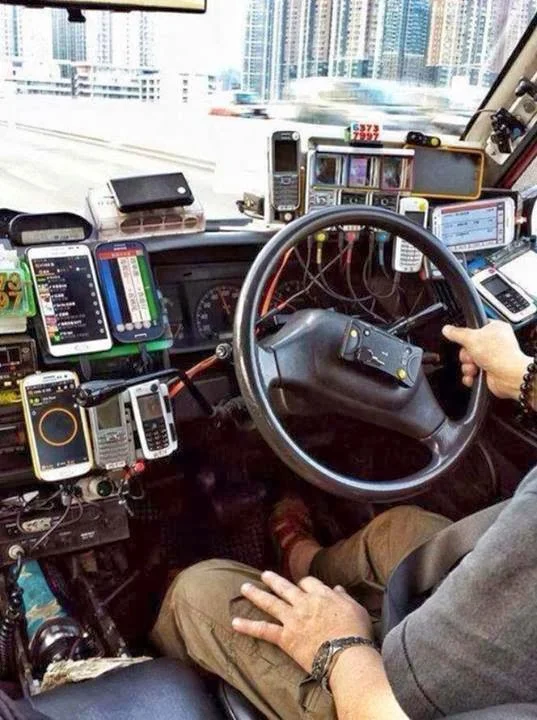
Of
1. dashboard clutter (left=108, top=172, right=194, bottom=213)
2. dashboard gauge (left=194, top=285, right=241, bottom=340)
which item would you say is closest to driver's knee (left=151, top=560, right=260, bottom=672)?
dashboard gauge (left=194, top=285, right=241, bottom=340)

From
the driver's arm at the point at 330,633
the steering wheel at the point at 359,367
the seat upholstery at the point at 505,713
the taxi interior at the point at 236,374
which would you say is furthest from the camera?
the taxi interior at the point at 236,374

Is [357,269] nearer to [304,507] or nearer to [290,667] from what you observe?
[304,507]

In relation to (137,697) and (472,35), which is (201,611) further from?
(472,35)

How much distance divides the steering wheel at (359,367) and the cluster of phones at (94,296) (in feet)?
1.17

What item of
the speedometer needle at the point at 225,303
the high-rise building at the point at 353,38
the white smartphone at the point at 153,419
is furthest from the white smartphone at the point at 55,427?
the high-rise building at the point at 353,38

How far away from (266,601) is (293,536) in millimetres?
695

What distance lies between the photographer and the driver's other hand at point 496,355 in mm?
1507

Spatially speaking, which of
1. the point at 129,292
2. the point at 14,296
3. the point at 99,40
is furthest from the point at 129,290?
the point at 99,40

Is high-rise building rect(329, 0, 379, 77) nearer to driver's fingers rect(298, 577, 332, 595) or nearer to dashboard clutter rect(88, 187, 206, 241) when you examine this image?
dashboard clutter rect(88, 187, 206, 241)

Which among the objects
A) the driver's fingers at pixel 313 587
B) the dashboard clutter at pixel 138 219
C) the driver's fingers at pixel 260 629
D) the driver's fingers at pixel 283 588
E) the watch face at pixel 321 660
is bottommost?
the driver's fingers at pixel 260 629

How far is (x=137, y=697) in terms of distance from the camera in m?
1.23

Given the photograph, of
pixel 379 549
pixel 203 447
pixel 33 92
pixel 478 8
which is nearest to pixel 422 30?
pixel 478 8

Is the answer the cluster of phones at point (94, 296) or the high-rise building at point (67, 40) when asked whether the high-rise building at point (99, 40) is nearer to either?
the high-rise building at point (67, 40)

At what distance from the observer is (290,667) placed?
1289 millimetres
